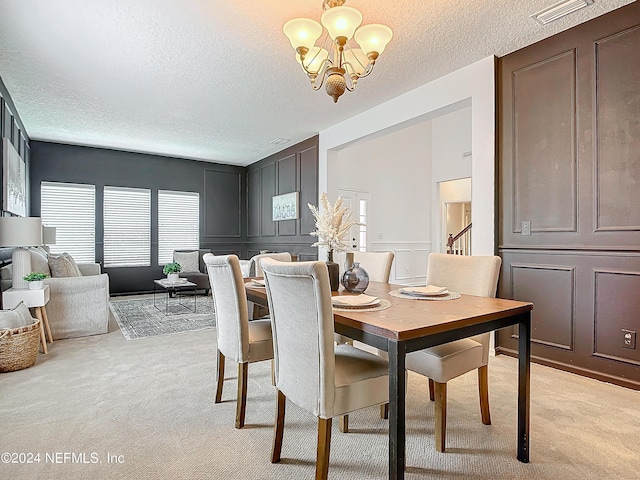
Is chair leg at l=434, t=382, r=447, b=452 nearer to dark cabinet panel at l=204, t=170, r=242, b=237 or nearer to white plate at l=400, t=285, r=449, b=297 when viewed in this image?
white plate at l=400, t=285, r=449, b=297

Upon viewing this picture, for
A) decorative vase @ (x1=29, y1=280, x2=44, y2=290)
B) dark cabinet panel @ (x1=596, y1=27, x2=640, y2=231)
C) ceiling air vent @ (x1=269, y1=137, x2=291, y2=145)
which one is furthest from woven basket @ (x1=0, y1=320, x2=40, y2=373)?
dark cabinet panel @ (x1=596, y1=27, x2=640, y2=231)

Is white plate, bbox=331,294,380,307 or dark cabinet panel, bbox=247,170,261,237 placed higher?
dark cabinet panel, bbox=247,170,261,237

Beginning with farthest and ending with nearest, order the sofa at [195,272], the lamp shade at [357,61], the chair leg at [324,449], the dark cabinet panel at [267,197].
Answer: the dark cabinet panel at [267,197]
the sofa at [195,272]
the lamp shade at [357,61]
the chair leg at [324,449]

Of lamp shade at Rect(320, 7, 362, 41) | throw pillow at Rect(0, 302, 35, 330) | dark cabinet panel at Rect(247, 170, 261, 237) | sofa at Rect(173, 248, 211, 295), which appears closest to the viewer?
lamp shade at Rect(320, 7, 362, 41)

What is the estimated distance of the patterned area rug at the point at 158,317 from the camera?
412 cm

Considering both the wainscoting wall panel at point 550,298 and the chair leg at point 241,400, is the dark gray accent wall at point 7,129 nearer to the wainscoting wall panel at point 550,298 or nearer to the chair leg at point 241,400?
the chair leg at point 241,400

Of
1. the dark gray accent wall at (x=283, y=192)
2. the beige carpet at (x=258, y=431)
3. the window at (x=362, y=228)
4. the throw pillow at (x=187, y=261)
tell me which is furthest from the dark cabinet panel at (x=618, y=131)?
the throw pillow at (x=187, y=261)

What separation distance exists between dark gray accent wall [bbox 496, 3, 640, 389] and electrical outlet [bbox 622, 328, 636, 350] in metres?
0.02

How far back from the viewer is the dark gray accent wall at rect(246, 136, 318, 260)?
6070 mm

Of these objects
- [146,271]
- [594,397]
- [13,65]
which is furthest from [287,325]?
[146,271]

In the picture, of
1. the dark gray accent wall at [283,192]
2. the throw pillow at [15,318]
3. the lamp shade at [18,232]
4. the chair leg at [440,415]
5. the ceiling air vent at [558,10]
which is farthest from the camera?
the dark gray accent wall at [283,192]

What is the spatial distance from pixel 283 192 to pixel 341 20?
15.5ft

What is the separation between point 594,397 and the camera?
2.38 meters

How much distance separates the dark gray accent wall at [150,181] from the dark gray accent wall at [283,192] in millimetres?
391
